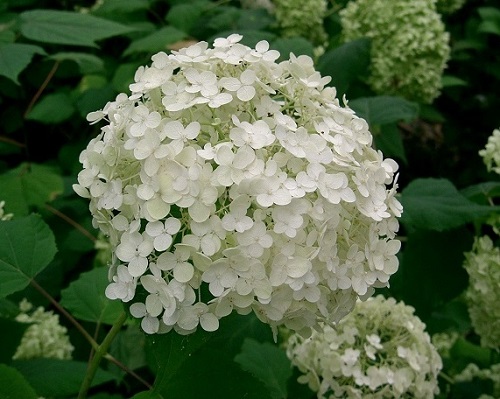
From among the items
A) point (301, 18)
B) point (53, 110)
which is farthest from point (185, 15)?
point (53, 110)

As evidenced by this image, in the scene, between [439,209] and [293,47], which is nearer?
[439,209]

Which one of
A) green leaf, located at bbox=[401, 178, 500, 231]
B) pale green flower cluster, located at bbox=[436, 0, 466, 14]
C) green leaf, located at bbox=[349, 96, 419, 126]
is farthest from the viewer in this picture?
pale green flower cluster, located at bbox=[436, 0, 466, 14]

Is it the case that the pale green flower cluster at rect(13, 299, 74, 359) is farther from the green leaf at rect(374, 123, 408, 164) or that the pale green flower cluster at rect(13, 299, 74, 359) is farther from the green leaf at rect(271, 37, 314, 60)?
the green leaf at rect(374, 123, 408, 164)

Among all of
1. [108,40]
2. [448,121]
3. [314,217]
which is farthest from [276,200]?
[448,121]

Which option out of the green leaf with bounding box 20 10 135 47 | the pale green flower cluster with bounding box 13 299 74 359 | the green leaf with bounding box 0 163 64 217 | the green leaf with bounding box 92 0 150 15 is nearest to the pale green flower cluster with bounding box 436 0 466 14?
the green leaf with bounding box 92 0 150 15

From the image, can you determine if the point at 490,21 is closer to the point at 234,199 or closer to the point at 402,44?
the point at 402,44

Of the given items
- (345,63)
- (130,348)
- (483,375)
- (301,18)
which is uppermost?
(345,63)
